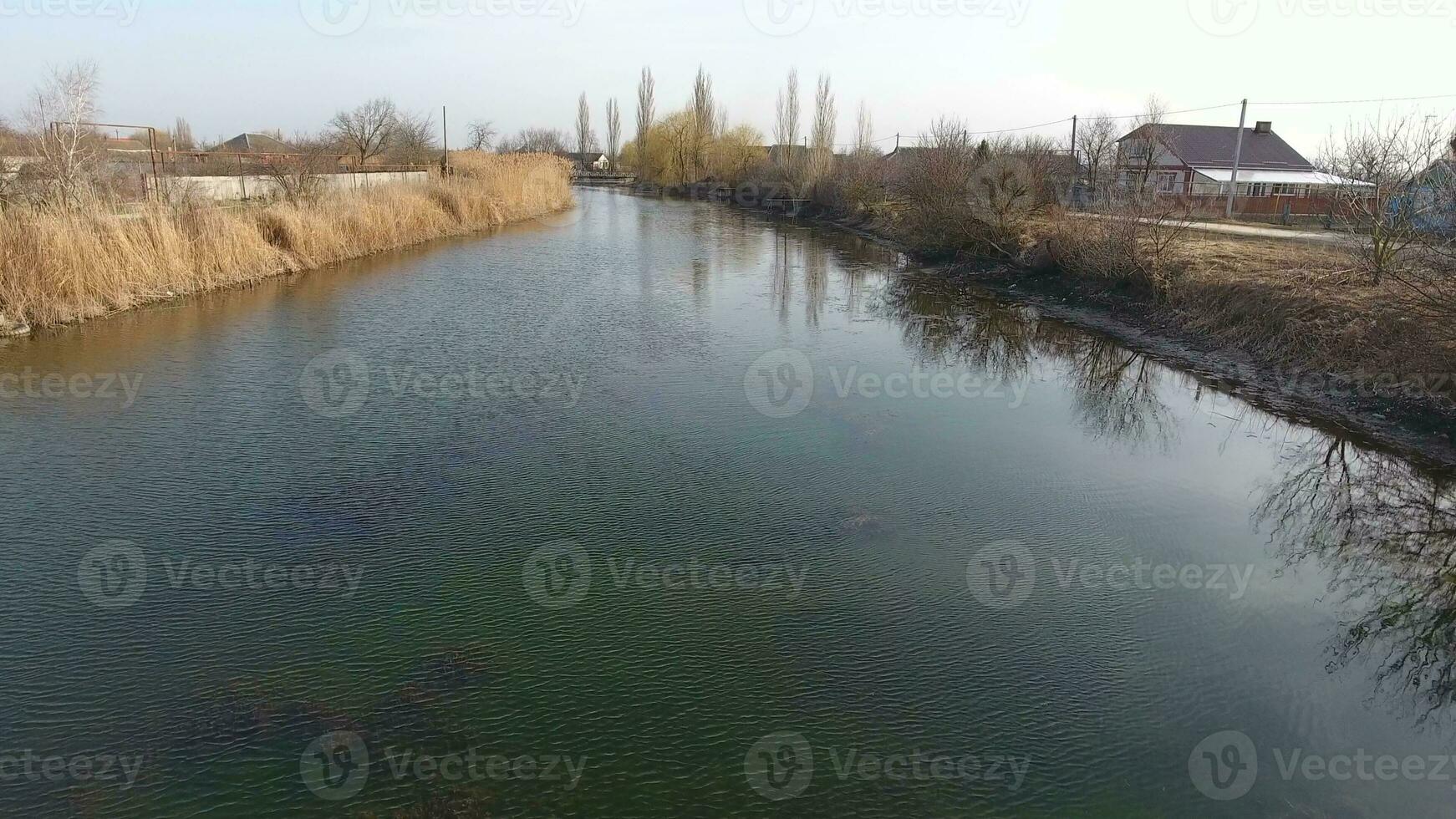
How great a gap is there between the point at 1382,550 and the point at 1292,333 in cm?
445

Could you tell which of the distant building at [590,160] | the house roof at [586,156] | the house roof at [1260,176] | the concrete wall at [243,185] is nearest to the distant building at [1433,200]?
the concrete wall at [243,185]

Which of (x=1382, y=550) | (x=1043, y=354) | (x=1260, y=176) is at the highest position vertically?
(x=1260, y=176)

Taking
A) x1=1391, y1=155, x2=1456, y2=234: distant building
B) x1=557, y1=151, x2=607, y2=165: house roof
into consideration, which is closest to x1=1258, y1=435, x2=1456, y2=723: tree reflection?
x1=1391, y1=155, x2=1456, y2=234: distant building

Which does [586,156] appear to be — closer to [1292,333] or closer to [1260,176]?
[1260,176]

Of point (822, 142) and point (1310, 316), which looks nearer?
point (1310, 316)

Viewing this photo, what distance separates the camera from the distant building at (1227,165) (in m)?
24.9

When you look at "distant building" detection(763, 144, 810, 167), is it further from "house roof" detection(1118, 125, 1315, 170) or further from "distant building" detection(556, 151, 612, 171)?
"distant building" detection(556, 151, 612, 171)

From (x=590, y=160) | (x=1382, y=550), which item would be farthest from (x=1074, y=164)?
(x=590, y=160)

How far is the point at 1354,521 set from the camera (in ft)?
19.5

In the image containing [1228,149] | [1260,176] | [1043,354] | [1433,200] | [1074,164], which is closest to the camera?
[1433,200]

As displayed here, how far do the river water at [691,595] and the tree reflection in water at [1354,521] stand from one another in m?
0.04

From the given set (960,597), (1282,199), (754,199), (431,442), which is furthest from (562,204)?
(960,597)

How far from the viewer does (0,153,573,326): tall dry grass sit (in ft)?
30.8

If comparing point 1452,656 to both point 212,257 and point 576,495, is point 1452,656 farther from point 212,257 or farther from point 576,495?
point 212,257
